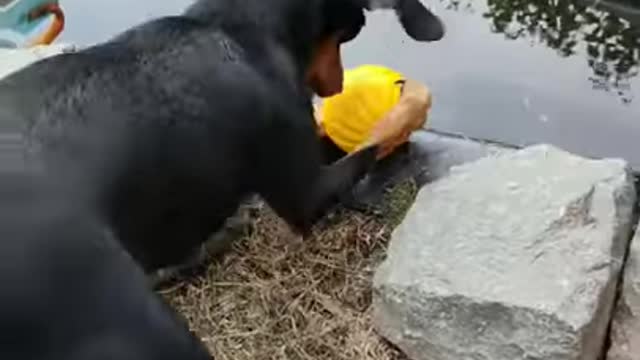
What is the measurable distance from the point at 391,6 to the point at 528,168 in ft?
1.69

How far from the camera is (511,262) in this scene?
345 cm

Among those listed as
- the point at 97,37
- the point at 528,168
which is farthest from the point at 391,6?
the point at 97,37

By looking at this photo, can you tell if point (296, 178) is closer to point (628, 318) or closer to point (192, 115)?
point (192, 115)

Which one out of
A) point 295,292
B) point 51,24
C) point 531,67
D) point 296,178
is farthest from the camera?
point 51,24

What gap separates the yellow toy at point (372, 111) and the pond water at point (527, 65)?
0.90ft

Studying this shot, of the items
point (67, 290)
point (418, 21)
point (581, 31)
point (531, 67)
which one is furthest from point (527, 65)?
point (67, 290)

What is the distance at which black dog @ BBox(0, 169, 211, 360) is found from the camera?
8.04 ft

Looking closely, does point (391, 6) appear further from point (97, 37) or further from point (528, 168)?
point (97, 37)

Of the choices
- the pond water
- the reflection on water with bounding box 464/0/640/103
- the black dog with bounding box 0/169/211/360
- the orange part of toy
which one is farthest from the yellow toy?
the black dog with bounding box 0/169/211/360

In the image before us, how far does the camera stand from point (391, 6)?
351cm

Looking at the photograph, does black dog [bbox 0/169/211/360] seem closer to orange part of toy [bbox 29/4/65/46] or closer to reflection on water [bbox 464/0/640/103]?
orange part of toy [bbox 29/4/65/46]

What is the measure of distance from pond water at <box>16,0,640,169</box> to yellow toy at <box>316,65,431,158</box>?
0.28 meters

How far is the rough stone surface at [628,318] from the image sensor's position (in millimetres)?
3439

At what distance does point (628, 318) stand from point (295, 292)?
0.80m
